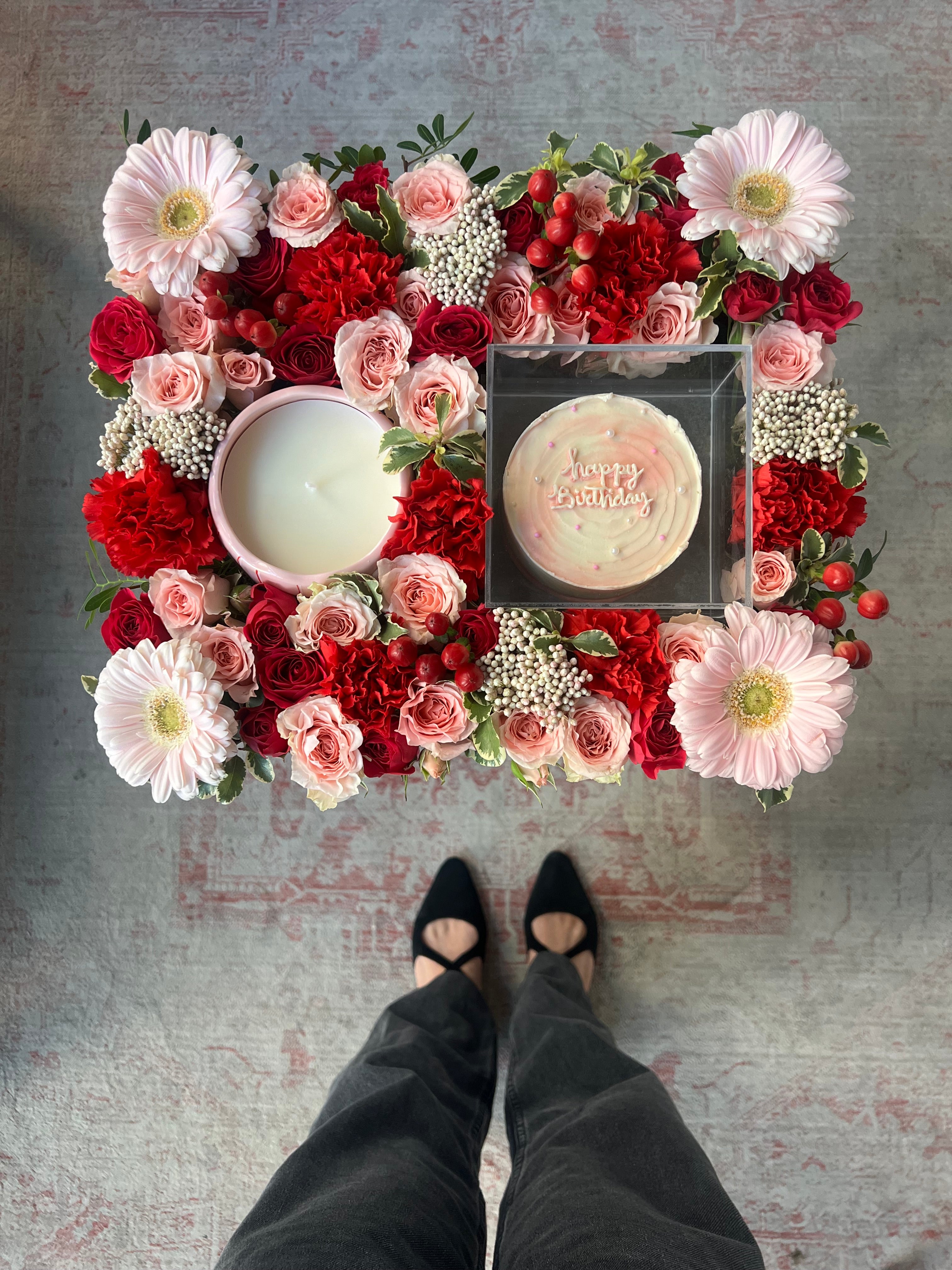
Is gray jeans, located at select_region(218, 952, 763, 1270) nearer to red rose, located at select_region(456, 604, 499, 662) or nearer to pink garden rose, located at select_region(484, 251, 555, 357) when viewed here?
red rose, located at select_region(456, 604, 499, 662)

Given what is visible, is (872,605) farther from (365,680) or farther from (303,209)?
(303,209)

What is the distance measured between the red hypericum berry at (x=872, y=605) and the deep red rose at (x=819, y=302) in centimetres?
28

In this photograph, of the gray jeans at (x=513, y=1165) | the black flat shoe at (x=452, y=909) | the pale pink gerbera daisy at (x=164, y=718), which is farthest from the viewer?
the black flat shoe at (x=452, y=909)

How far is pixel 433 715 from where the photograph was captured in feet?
2.75

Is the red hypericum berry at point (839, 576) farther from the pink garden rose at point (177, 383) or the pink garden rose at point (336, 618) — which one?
the pink garden rose at point (177, 383)

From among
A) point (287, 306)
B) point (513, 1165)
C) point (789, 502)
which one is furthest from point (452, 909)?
point (287, 306)

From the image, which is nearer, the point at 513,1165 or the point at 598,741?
the point at 598,741

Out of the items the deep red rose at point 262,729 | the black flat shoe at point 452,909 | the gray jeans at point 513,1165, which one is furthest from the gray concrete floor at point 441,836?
the deep red rose at point 262,729

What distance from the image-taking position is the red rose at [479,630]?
842 millimetres

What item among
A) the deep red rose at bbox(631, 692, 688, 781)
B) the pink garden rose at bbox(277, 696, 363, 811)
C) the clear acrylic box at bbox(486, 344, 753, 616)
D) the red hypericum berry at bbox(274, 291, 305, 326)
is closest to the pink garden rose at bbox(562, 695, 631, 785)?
the deep red rose at bbox(631, 692, 688, 781)

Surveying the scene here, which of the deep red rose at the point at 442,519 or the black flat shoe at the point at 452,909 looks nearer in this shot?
the deep red rose at the point at 442,519

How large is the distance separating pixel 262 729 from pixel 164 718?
0.10 metres

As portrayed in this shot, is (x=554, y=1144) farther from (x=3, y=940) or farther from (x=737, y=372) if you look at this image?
(x=3, y=940)

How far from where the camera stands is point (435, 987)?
1233 millimetres
